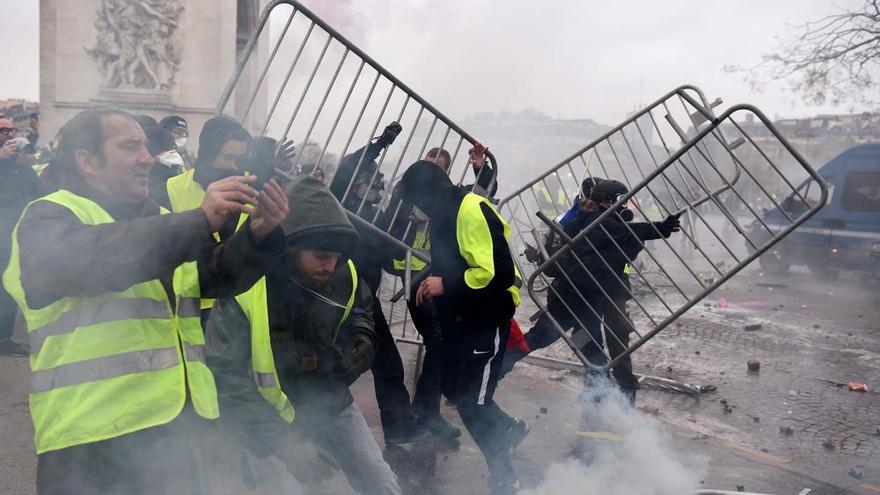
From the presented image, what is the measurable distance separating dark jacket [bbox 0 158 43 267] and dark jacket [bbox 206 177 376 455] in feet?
13.3

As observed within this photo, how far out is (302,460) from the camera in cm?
263

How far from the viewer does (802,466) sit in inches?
168

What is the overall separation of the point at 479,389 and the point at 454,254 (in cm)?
66

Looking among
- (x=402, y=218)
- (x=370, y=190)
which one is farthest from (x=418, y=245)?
(x=370, y=190)

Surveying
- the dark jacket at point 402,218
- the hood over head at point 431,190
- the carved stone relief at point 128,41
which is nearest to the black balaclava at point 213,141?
the hood over head at point 431,190

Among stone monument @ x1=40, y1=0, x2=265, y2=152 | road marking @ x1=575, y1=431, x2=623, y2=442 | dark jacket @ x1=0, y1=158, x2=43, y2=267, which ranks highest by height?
road marking @ x1=575, y1=431, x2=623, y2=442

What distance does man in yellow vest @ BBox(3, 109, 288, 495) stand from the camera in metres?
1.75

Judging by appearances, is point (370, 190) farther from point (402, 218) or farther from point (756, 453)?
point (756, 453)

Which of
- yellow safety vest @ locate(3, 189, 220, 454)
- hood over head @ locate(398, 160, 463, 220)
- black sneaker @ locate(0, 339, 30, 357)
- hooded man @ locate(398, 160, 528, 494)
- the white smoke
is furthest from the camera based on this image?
black sneaker @ locate(0, 339, 30, 357)

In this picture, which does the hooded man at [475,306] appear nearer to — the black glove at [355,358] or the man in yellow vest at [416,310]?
the man in yellow vest at [416,310]

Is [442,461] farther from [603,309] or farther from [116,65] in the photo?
[116,65]

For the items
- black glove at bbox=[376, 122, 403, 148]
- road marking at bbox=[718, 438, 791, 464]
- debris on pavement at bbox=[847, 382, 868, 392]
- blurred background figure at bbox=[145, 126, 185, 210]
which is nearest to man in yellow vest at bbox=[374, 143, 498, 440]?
black glove at bbox=[376, 122, 403, 148]

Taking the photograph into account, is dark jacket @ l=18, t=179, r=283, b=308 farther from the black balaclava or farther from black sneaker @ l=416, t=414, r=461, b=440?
black sneaker @ l=416, t=414, r=461, b=440

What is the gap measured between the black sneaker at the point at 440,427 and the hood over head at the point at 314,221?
210cm
